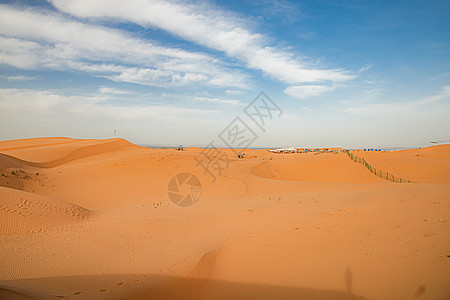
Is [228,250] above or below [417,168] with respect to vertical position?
below

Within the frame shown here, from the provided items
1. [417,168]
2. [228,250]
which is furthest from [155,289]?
[417,168]

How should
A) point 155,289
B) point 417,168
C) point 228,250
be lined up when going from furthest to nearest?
1. point 417,168
2. point 228,250
3. point 155,289

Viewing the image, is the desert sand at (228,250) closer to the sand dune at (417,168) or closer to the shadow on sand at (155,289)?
the shadow on sand at (155,289)

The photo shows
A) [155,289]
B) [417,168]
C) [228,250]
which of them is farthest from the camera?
[417,168]

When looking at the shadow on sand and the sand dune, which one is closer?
the shadow on sand

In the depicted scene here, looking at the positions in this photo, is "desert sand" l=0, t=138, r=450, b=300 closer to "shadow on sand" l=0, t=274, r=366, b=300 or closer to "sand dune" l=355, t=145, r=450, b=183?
"shadow on sand" l=0, t=274, r=366, b=300

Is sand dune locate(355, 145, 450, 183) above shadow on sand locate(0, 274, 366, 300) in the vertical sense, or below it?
above

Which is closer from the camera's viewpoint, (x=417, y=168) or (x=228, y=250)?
(x=228, y=250)

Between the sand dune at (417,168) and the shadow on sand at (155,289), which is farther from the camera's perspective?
the sand dune at (417,168)

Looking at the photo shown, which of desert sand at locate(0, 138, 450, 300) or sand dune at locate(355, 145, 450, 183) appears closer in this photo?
desert sand at locate(0, 138, 450, 300)

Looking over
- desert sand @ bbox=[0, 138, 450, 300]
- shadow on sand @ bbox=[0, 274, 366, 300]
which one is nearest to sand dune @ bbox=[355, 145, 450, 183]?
desert sand @ bbox=[0, 138, 450, 300]

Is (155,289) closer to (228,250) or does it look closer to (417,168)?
(228,250)

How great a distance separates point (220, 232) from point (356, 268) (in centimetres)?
391

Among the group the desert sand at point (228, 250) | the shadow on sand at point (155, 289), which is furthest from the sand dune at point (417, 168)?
the shadow on sand at point (155, 289)
